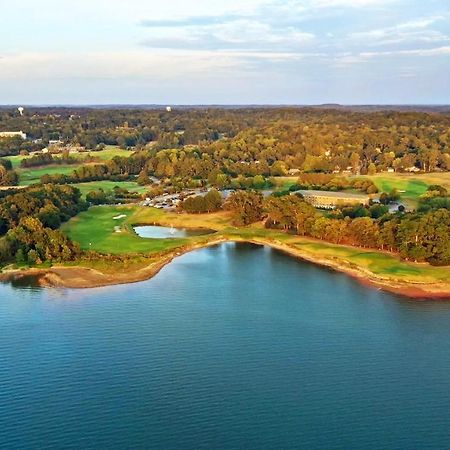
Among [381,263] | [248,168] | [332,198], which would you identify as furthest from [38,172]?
[381,263]

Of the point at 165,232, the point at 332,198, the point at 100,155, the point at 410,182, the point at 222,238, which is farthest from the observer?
the point at 100,155

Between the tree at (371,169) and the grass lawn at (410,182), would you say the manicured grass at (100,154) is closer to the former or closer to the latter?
the tree at (371,169)

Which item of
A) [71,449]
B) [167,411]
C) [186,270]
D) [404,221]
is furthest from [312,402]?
[404,221]

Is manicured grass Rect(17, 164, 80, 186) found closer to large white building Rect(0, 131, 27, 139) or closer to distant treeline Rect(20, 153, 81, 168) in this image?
distant treeline Rect(20, 153, 81, 168)

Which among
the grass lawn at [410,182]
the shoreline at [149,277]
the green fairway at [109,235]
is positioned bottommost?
the shoreline at [149,277]

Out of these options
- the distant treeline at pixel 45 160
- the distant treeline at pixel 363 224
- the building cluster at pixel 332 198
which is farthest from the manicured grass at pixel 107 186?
the building cluster at pixel 332 198

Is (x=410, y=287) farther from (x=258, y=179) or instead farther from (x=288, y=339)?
(x=258, y=179)

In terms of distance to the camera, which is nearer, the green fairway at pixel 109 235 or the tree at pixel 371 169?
the green fairway at pixel 109 235

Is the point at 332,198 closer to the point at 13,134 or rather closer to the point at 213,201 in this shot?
the point at 213,201
